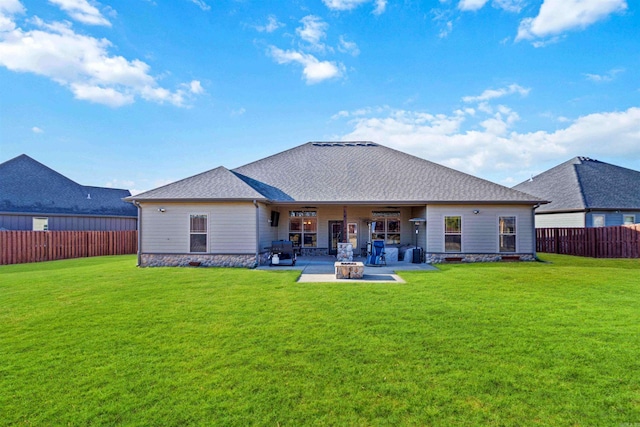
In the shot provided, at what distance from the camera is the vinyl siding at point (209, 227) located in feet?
41.5

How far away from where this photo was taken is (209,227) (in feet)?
41.8

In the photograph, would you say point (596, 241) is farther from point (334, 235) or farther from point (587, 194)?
point (334, 235)

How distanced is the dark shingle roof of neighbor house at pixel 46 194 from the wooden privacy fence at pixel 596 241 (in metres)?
30.7

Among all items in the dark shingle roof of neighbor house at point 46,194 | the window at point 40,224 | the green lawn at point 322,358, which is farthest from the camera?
the window at point 40,224

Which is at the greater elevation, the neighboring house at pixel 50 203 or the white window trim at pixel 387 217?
the neighboring house at pixel 50 203

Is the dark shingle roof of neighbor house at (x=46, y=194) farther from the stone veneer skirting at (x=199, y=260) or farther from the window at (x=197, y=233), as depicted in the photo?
the window at (x=197, y=233)

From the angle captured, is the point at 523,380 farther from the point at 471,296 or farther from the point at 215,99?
the point at 215,99

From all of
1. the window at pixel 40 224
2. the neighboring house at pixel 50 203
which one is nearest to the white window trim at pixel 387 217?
the neighboring house at pixel 50 203

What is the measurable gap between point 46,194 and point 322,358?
89.2 feet

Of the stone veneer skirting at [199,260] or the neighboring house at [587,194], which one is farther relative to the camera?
the neighboring house at [587,194]

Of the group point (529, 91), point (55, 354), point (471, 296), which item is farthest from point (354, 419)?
point (529, 91)

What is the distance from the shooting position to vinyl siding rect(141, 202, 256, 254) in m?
12.7

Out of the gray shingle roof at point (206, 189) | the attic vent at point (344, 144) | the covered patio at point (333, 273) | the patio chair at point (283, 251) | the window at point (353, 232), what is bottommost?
the covered patio at point (333, 273)

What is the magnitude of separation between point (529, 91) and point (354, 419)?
17277mm
